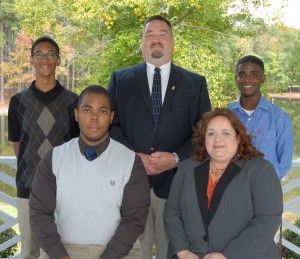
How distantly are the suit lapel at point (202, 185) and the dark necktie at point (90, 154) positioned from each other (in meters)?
0.48

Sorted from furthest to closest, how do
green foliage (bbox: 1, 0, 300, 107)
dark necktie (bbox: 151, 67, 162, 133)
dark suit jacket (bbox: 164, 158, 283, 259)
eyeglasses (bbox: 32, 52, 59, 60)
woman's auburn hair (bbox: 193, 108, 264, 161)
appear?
green foliage (bbox: 1, 0, 300, 107) → eyeglasses (bbox: 32, 52, 59, 60) → dark necktie (bbox: 151, 67, 162, 133) → woman's auburn hair (bbox: 193, 108, 264, 161) → dark suit jacket (bbox: 164, 158, 283, 259)

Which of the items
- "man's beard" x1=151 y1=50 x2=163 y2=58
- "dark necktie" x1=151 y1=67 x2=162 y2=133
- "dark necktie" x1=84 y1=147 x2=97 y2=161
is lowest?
"dark necktie" x1=84 y1=147 x2=97 y2=161

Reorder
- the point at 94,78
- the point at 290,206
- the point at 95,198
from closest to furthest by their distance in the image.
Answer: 1. the point at 95,198
2. the point at 290,206
3. the point at 94,78

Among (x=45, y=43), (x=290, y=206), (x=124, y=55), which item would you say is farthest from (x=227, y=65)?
(x=45, y=43)

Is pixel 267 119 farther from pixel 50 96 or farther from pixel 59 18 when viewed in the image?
pixel 59 18

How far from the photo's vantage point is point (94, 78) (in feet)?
33.8

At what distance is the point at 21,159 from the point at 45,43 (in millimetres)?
686

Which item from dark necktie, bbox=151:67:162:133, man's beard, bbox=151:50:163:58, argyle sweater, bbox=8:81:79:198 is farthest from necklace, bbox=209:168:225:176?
argyle sweater, bbox=8:81:79:198

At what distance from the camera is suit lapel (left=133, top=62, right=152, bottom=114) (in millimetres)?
2482

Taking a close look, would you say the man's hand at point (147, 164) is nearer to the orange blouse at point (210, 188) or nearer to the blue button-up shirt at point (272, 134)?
the orange blouse at point (210, 188)

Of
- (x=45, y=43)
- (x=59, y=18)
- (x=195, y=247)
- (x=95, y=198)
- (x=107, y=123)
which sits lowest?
(x=195, y=247)

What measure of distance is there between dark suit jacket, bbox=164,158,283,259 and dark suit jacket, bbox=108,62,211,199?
39cm

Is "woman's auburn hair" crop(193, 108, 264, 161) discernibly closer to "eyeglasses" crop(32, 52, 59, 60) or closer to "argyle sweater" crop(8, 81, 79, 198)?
"argyle sweater" crop(8, 81, 79, 198)

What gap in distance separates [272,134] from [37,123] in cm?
130
